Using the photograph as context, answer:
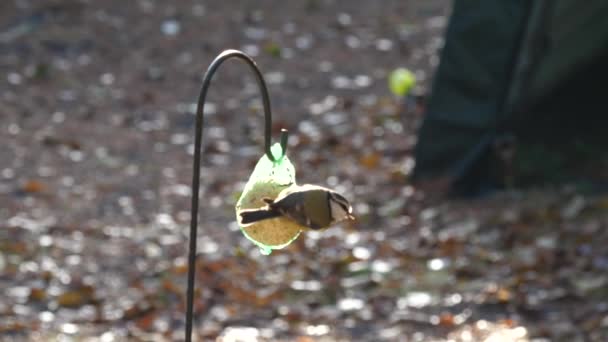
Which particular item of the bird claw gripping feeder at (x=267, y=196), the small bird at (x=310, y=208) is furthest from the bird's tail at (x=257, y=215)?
the bird claw gripping feeder at (x=267, y=196)

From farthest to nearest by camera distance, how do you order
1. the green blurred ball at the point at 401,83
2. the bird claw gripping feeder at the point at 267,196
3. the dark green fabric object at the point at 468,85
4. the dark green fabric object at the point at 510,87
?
the green blurred ball at the point at 401,83 < the dark green fabric object at the point at 468,85 < the dark green fabric object at the point at 510,87 < the bird claw gripping feeder at the point at 267,196

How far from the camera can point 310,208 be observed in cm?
152

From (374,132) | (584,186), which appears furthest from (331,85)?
(584,186)

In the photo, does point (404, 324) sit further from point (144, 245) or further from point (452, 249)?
point (144, 245)

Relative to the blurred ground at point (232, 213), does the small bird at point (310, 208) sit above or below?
below

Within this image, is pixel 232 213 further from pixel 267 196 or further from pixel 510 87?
pixel 267 196

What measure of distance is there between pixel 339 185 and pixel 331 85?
2.06 metres

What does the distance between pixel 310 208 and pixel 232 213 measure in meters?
4.13

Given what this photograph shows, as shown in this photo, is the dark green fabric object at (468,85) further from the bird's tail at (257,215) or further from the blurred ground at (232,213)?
the bird's tail at (257,215)

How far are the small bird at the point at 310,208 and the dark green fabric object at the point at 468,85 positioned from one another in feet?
13.8

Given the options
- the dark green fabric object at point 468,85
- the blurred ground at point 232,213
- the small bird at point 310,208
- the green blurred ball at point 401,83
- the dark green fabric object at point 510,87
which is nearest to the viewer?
the small bird at point 310,208

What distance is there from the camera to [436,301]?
4.45 metres

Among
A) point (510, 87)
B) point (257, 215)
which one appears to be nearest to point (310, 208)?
point (257, 215)

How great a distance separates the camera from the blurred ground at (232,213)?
14.2 feet
